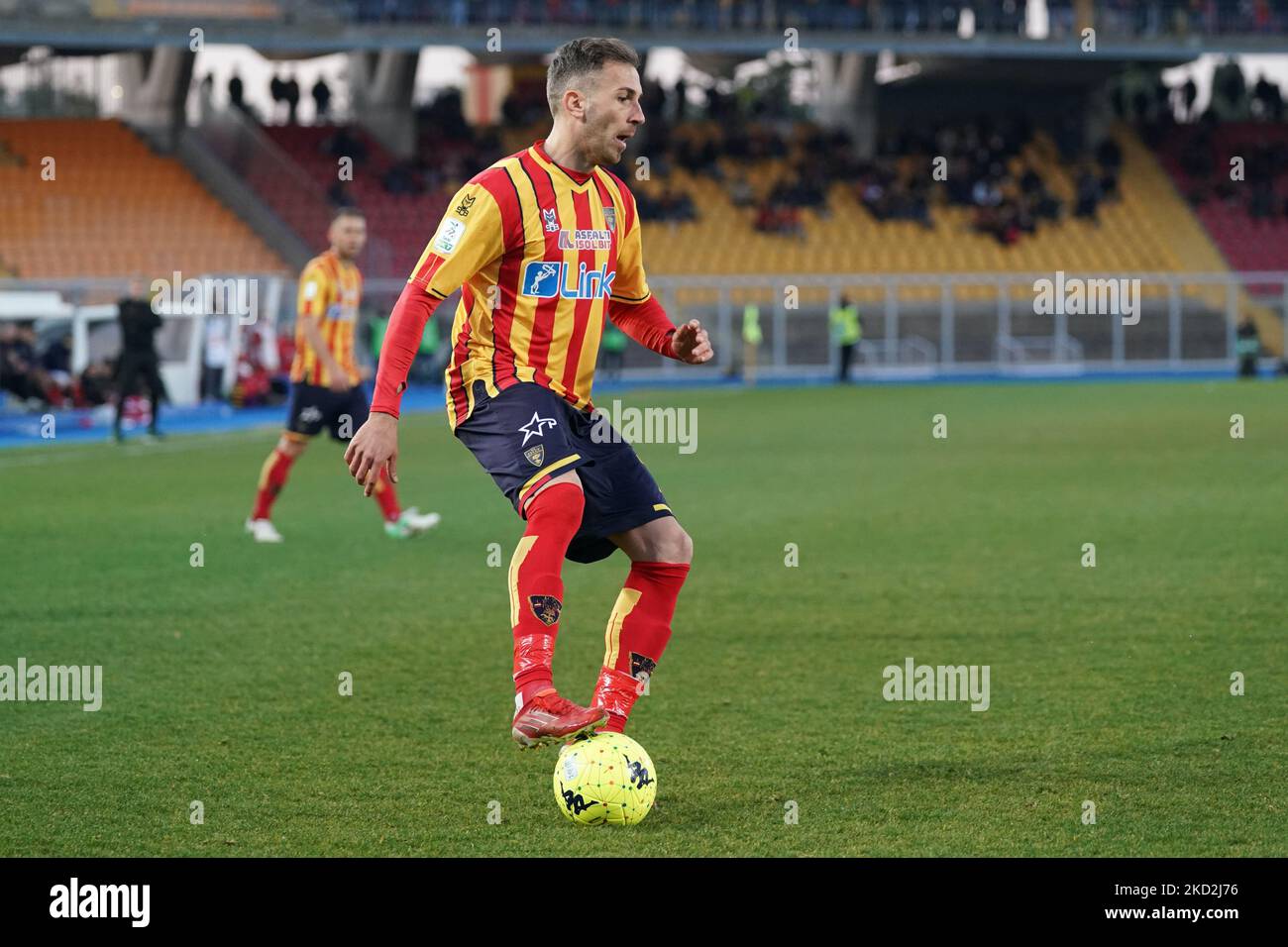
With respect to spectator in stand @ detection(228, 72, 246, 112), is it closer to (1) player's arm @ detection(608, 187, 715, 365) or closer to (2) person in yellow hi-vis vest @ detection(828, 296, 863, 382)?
(2) person in yellow hi-vis vest @ detection(828, 296, 863, 382)

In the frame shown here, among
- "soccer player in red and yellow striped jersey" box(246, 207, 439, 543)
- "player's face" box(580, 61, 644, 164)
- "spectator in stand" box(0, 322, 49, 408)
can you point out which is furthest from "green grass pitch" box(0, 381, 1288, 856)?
"spectator in stand" box(0, 322, 49, 408)

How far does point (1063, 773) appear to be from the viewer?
218 inches

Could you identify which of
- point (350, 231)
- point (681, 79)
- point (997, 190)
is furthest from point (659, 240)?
point (350, 231)

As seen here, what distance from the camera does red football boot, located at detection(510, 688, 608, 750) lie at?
5.06 metres

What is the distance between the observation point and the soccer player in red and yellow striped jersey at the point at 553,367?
208 inches

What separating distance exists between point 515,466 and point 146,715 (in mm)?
2140

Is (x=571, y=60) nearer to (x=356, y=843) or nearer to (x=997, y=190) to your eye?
(x=356, y=843)

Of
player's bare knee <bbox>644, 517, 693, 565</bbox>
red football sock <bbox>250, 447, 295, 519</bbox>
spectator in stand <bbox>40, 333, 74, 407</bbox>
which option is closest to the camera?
player's bare knee <bbox>644, 517, 693, 565</bbox>

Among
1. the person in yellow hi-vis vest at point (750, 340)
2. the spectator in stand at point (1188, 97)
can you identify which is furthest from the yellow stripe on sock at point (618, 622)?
the spectator in stand at point (1188, 97)

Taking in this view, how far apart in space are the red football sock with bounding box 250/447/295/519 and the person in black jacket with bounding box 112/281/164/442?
10024 mm

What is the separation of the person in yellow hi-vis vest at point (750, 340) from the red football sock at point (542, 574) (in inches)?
1235

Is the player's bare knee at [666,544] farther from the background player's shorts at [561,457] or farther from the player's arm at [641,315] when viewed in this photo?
the player's arm at [641,315]

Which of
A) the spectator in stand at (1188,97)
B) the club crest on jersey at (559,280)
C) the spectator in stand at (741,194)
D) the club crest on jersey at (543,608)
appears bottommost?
the club crest on jersey at (543,608)

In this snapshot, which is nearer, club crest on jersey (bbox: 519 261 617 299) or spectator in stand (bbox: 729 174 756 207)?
club crest on jersey (bbox: 519 261 617 299)
